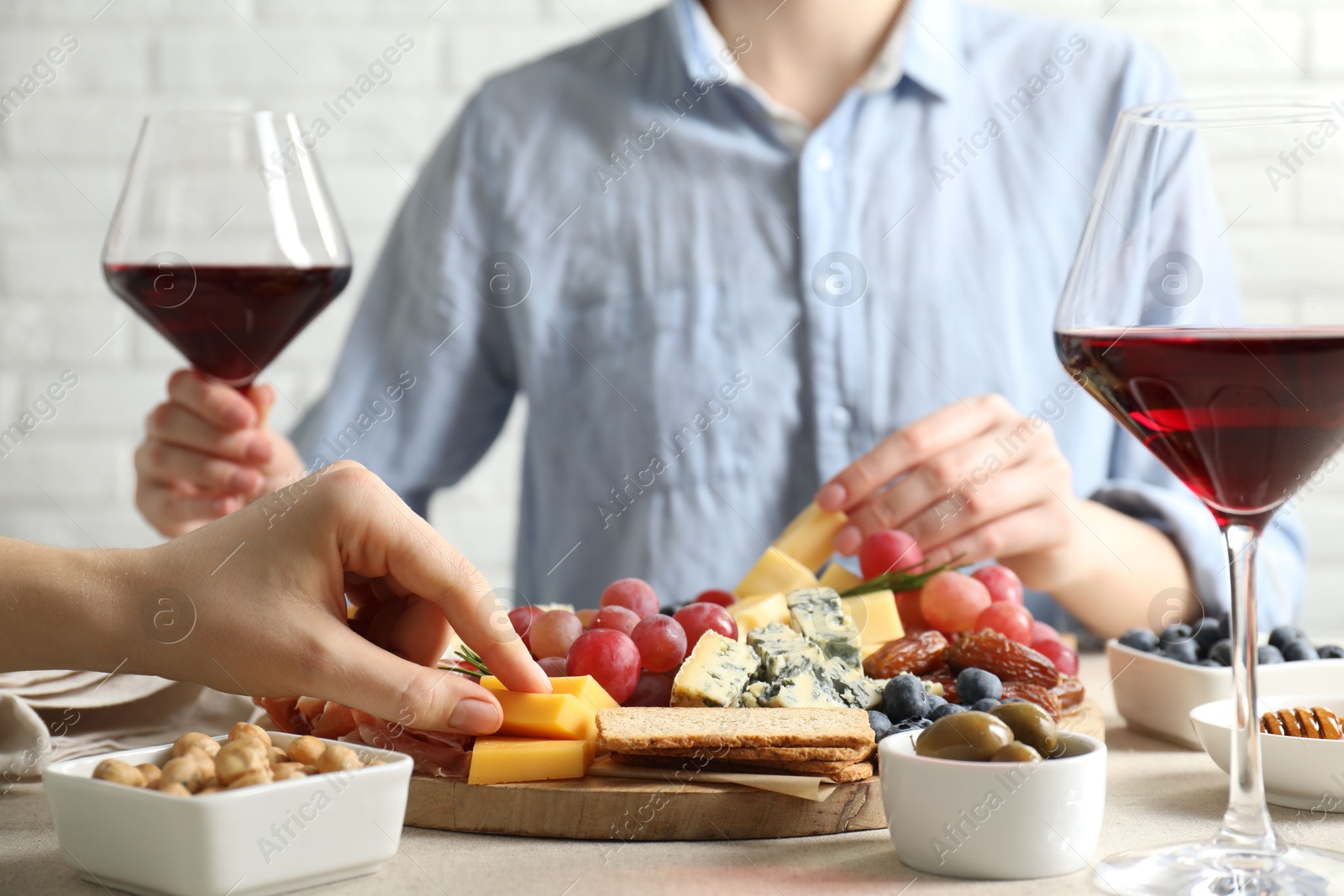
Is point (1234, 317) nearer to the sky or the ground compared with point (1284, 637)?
nearer to the sky

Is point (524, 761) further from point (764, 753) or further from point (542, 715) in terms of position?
point (764, 753)

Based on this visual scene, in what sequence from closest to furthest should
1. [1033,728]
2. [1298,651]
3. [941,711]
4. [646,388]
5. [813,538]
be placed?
[1033,728], [941,711], [1298,651], [813,538], [646,388]

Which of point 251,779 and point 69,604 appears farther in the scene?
point 69,604

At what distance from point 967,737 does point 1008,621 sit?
355 millimetres

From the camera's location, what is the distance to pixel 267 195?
1123 millimetres

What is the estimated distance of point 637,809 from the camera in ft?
2.36

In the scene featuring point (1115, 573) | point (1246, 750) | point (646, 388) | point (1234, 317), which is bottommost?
point (1115, 573)

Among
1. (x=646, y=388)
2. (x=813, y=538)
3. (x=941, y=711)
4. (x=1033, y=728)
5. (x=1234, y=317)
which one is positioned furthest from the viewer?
(x=646, y=388)

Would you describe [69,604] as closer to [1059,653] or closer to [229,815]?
[229,815]

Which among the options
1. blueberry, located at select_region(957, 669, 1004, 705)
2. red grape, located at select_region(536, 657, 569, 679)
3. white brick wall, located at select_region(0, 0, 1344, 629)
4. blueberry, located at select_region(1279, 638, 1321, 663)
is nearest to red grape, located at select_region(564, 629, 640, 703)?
red grape, located at select_region(536, 657, 569, 679)

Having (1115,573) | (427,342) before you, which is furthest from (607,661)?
(427,342)

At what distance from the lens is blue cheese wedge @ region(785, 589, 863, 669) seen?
88 centimetres

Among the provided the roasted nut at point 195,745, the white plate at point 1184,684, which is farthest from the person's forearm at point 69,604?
the white plate at point 1184,684

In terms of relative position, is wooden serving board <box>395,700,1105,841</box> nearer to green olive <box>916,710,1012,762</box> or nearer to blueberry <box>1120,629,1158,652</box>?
green olive <box>916,710,1012,762</box>
